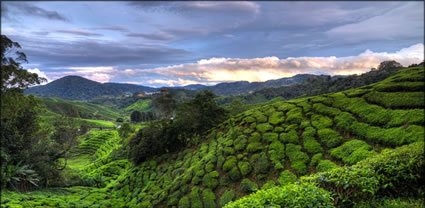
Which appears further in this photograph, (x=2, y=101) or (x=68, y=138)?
(x=68, y=138)

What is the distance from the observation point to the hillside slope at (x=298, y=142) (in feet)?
40.8

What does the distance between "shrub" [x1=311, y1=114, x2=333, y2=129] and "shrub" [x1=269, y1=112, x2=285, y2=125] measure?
2.98 m

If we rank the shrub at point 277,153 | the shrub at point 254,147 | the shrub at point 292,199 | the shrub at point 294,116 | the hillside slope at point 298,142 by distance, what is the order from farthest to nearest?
the shrub at point 294,116 < the shrub at point 254,147 < the shrub at point 277,153 < the hillside slope at point 298,142 < the shrub at point 292,199

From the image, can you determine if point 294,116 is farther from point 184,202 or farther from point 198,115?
point 198,115

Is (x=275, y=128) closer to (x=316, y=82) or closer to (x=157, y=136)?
(x=157, y=136)

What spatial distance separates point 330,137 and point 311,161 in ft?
8.84

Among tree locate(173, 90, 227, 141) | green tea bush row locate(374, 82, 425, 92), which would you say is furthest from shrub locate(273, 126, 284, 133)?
tree locate(173, 90, 227, 141)

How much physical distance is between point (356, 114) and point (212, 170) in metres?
12.9

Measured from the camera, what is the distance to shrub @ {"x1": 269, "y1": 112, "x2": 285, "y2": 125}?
63.9 ft

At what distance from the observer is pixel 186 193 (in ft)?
53.9

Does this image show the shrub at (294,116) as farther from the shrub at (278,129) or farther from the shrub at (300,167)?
the shrub at (300,167)

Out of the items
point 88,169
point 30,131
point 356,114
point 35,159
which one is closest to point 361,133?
point 356,114

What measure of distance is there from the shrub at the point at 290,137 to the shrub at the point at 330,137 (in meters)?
1.73

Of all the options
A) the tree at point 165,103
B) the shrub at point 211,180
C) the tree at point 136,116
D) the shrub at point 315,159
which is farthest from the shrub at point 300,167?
the tree at point 136,116
